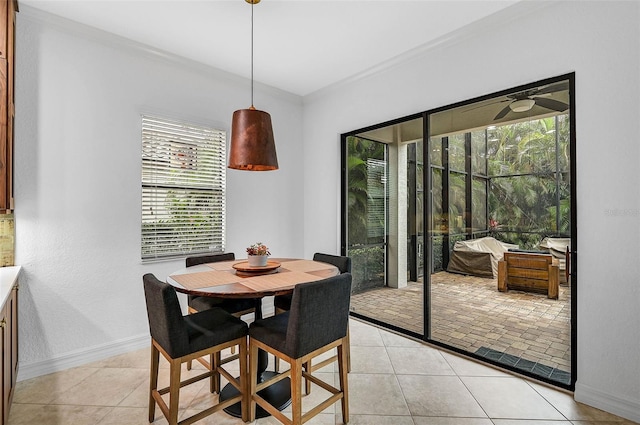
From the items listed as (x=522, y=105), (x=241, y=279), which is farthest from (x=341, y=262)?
(x=522, y=105)

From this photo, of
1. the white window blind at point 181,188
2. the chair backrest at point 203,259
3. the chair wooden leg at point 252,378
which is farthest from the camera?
the white window blind at point 181,188

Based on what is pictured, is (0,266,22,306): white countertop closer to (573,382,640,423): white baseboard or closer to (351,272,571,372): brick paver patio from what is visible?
(351,272,571,372): brick paver patio

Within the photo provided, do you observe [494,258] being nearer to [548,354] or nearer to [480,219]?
[480,219]

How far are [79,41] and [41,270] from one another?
6.24ft

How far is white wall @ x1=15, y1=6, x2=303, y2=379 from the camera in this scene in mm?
2588

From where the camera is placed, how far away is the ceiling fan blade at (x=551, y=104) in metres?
2.37

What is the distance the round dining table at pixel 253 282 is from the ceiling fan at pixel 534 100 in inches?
75.0

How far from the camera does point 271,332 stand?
193 cm

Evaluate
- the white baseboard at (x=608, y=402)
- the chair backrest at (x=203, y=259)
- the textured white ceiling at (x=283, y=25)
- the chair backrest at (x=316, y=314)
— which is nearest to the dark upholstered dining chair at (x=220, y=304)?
the chair backrest at (x=203, y=259)

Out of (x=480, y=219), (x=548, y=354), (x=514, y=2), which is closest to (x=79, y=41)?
(x=514, y=2)

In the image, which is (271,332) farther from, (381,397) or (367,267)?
(367,267)

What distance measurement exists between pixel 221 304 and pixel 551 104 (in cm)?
289

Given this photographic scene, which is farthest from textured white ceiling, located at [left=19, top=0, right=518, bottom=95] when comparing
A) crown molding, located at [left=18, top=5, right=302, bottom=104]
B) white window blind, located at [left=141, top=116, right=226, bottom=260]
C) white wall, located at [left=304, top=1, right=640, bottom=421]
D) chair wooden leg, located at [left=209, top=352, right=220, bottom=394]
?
chair wooden leg, located at [left=209, top=352, right=220, bottom=394]

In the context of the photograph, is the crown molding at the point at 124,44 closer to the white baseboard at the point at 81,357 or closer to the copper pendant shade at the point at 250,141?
the copper pendant shade at the point at 250,141
